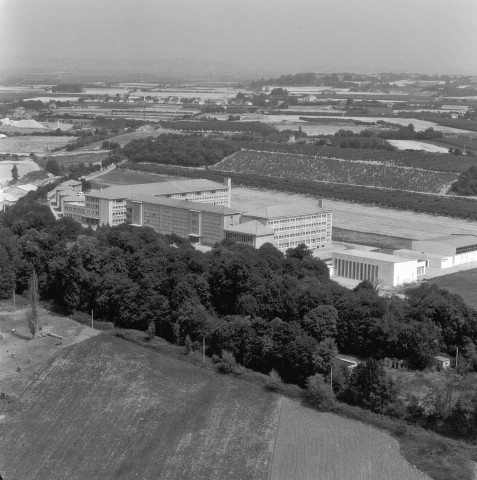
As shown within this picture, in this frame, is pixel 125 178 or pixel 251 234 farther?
pixel 125 178

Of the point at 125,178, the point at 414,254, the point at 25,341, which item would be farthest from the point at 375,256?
the point at 125,178

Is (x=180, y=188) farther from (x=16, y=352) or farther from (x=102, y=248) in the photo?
(x=16, y=352)

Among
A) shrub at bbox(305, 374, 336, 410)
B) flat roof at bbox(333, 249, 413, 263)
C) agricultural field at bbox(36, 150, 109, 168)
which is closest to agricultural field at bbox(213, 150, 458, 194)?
agricultural field at bbox(36, 150, 109, 168)

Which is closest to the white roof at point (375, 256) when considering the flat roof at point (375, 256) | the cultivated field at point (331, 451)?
the flat roof at point (375, 256)

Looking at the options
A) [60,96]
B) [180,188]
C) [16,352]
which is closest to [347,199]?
[180,188]

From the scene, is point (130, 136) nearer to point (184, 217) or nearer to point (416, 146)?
point (416, 146)

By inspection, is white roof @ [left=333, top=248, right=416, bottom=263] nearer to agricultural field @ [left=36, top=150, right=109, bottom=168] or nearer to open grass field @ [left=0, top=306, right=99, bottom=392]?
open grass field @ [left=0, top=306, right=99, bottom=392]

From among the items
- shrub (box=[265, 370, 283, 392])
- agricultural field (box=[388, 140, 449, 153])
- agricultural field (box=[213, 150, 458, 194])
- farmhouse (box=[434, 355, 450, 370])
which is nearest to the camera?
shrub (box=[265, 370, 283, 392])
